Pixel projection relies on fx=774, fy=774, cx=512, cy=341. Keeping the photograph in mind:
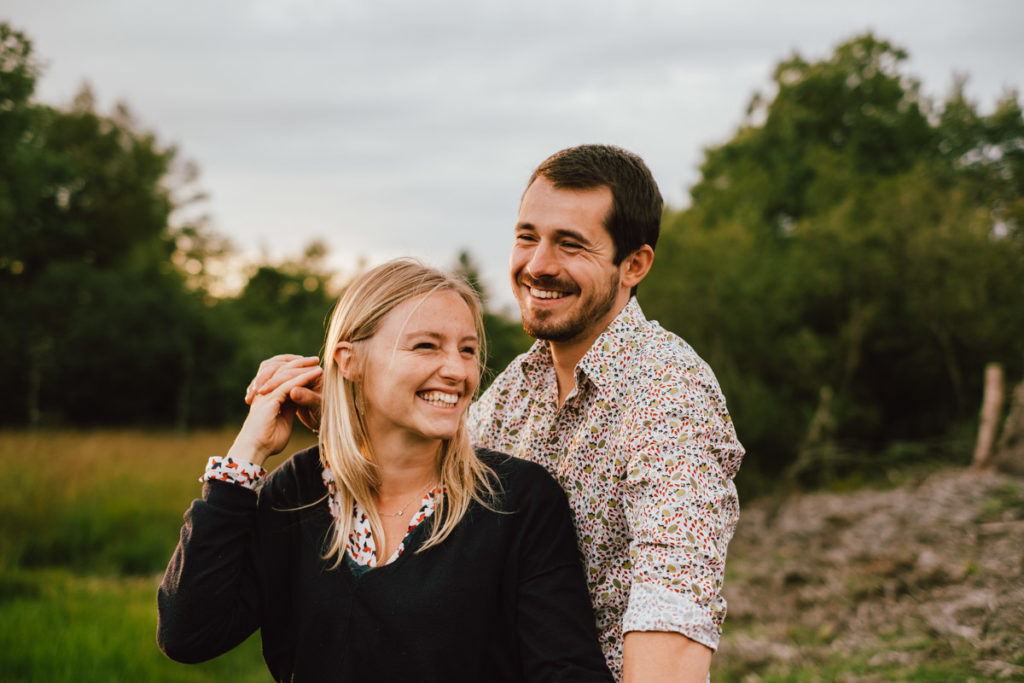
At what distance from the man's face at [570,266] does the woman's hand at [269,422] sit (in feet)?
2.55

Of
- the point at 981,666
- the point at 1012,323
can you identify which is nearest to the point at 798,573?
the point at 981,666

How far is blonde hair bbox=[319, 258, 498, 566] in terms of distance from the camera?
227cm

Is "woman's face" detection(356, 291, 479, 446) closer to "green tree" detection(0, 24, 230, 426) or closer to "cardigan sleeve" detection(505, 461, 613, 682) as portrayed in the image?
"cardigan sleeve" detection(505, 461, 613, 682)

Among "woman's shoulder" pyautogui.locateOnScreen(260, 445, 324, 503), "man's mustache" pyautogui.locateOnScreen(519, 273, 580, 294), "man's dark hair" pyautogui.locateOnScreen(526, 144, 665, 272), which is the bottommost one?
"woman's shoulder" pyautogui.locateOnScreen(260, 445, 324, 503)

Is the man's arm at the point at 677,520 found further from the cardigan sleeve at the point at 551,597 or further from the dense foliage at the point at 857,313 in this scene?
the dense foliage at the point at 857,313

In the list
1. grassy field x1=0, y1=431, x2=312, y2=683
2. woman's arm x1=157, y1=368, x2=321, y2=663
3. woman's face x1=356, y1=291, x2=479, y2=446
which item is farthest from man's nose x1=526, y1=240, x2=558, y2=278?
grassy field x1=0, y1=431, x2=312, y2=683

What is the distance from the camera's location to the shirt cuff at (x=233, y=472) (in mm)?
2156

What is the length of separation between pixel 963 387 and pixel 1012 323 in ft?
5.72

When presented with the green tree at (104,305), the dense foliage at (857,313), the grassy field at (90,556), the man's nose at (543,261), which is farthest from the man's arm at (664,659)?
the green tree at (104,305)

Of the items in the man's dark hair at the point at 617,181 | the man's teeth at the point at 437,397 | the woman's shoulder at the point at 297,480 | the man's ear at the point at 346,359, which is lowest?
the woman's shoulder at the point at 297,480

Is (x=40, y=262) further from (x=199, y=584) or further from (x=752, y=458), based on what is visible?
(x=199, y=584)

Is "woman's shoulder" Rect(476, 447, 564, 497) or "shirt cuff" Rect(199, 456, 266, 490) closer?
"shirt cuff" Rect(199, 456, 266, 490)

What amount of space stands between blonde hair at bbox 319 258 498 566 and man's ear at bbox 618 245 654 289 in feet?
1.85

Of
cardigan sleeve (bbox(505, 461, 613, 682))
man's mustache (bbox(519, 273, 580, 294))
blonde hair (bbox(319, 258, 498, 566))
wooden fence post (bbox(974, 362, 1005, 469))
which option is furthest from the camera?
wooden fence post (bbox(974, 362, 1005, 469))
